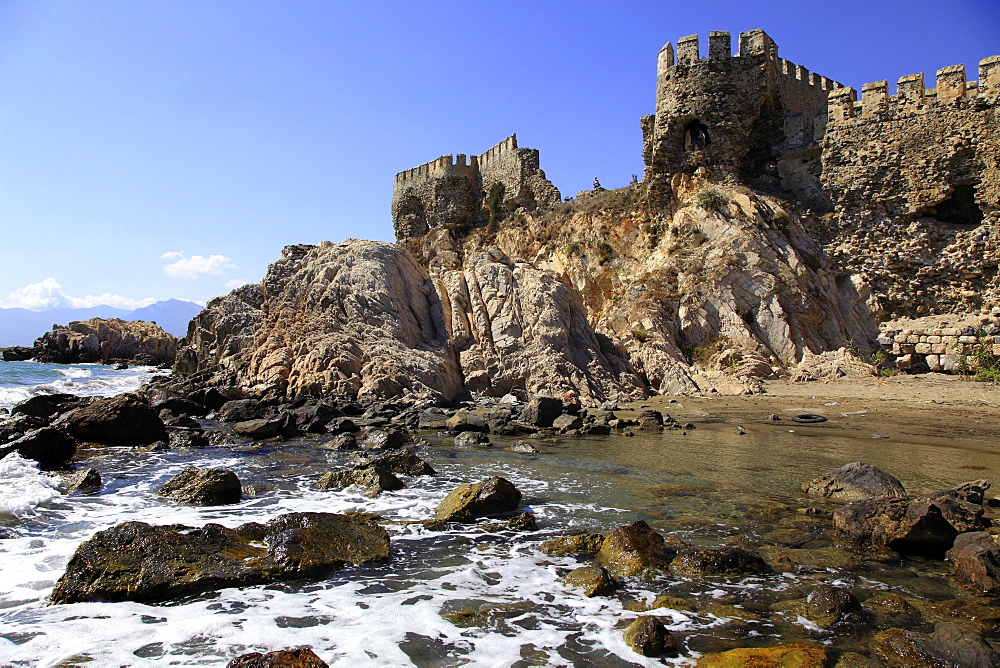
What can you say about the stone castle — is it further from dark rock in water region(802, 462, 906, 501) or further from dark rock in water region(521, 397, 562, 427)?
dark rock in water region(802, 462, 906, 501)

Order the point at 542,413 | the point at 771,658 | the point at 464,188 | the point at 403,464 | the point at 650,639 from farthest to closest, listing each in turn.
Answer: the point at 464,188 → the point at 542,413 → the point at 403,464 → the point at 650,639 → the point at 771,658

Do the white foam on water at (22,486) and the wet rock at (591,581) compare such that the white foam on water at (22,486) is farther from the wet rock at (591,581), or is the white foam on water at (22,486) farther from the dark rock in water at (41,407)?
the wet rock at (591,581)

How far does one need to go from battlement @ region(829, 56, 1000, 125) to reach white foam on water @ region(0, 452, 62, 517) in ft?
78.4

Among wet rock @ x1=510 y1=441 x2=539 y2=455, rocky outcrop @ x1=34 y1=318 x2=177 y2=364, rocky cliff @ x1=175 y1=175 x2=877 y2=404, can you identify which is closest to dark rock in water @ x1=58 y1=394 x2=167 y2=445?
rocky cliff @ x1=175 y1=175 x2=877 y2=404

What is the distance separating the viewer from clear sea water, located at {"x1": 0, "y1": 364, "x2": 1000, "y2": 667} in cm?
415

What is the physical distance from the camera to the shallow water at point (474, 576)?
415 centimetres

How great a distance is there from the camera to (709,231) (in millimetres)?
21984

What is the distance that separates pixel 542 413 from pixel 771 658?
10.1m

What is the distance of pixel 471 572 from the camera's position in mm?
5520

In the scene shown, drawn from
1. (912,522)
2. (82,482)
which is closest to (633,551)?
(912,522)

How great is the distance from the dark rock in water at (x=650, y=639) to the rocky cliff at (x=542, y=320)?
1245 centimetres

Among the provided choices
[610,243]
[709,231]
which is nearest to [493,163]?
[610,243]

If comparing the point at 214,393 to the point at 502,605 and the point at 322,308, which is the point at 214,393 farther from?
the point at 502,605

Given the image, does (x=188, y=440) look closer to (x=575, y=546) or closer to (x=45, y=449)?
(x=45, y=449)
